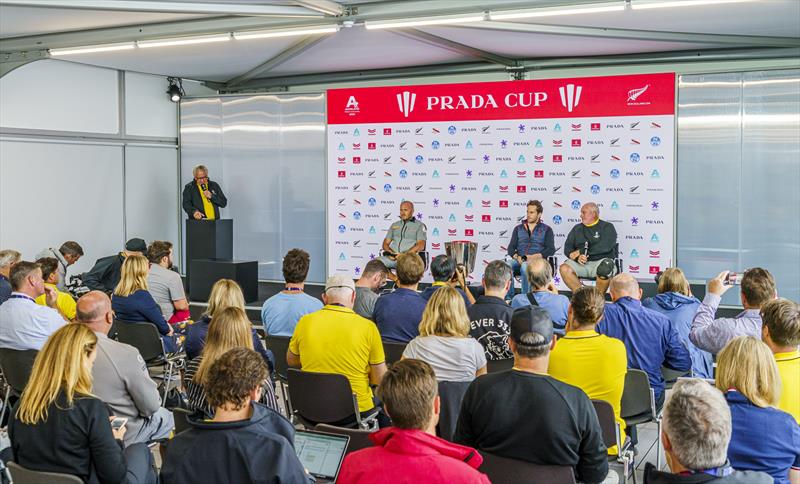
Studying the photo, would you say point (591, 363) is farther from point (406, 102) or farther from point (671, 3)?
point (406, 102)

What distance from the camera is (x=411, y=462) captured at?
2.30 meters

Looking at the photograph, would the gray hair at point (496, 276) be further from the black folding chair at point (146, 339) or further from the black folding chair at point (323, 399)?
the black folding chair at point (146, 339)

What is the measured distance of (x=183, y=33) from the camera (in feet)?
28.0

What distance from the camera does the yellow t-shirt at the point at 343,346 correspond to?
4500mm

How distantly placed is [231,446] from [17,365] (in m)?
2.95

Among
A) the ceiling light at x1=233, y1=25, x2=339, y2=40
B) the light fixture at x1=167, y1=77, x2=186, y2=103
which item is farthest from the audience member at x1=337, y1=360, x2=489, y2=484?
the light fixture at x1=167, y1=77, x2=186, y2=103

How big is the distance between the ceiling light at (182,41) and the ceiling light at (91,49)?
0.55 ft

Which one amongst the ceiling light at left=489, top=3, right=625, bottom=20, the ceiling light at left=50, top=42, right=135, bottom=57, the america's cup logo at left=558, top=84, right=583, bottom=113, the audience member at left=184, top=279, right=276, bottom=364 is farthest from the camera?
the america's cup logo at left=558, top=84, right=583, bottom=113

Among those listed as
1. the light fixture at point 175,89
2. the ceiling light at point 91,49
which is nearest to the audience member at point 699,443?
the ceiling light at point 91,49

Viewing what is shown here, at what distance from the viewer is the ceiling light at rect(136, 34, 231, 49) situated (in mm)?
8648

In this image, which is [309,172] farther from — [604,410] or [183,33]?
[604,410]

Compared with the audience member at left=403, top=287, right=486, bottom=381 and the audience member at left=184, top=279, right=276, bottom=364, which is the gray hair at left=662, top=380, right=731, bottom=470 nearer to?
the audience member at left=403, top=287, right=486, bottom=381

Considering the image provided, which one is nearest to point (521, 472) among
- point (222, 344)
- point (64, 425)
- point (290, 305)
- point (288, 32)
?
point (222, 344)

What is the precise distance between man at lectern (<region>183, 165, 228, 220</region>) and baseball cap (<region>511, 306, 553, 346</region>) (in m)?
9.30
